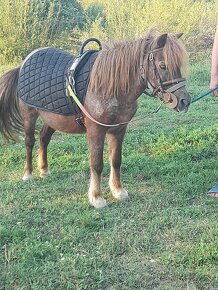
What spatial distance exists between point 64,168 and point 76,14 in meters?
12.2

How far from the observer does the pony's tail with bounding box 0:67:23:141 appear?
5121mm

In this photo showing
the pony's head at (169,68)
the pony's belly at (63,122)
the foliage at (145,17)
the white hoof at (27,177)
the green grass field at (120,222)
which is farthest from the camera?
the foliage at (145,17)

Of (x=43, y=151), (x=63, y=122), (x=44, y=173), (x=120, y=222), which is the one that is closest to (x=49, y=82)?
(x=63, y=122)

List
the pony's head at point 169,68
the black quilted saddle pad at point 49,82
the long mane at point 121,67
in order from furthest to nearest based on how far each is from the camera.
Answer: the black quilted saddle pad at point 49,82
the long mane at point 121,67
the pony's head at point 169,68

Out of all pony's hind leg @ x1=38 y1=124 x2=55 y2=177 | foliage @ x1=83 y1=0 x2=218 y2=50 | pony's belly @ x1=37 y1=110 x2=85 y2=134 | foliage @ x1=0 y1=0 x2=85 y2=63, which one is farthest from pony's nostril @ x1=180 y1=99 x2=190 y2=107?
foliage @ x1=83 y1=0 x2=218 y2=50

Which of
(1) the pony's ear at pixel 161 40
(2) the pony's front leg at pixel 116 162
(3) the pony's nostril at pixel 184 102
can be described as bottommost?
(2) the pony's front leg at pixel 116 162

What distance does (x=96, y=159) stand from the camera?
425 cm

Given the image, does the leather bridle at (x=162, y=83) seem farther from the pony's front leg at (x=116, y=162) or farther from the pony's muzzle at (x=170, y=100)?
the pony's front leg at (x=116, y=162)

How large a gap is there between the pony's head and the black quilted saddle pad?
70cm

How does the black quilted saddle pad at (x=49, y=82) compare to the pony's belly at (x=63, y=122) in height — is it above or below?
above

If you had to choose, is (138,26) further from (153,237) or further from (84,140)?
(153,237)

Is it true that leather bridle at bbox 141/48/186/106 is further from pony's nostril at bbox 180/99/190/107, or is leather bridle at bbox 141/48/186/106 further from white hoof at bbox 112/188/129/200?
white hoof at bbox 112/188/129/200

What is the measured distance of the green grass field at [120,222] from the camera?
3.05m

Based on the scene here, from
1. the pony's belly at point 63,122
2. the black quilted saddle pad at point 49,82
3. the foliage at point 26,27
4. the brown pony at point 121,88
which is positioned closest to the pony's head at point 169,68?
the brown pony at point 121,88
